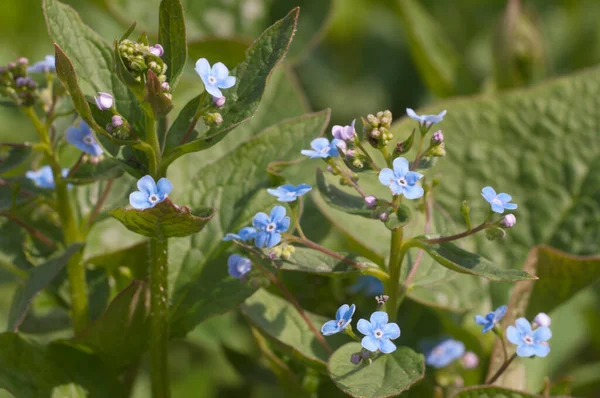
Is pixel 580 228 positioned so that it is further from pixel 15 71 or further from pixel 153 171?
pixel 15 71

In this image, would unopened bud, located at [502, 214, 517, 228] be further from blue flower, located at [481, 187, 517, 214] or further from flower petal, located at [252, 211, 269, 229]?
flower petal, located at [252, 211, 269, 229]

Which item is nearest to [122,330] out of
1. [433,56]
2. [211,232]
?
[211,232]

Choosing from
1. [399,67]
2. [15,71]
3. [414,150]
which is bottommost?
[399,67]

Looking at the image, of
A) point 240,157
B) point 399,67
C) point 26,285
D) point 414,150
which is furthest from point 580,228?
point 399,67

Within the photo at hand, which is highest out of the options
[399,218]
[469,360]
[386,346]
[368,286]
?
[399,218]

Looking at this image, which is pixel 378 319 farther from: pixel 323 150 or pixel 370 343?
pixel 323 150
